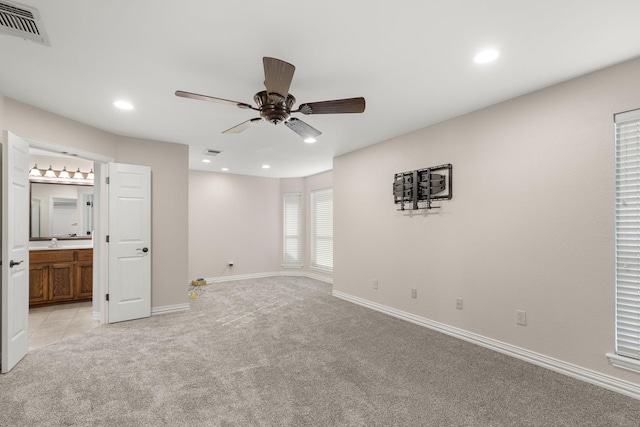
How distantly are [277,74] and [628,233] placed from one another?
2836mm

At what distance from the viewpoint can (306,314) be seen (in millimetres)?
4422

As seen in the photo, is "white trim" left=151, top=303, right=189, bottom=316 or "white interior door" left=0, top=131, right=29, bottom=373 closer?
"white interior door" left=0, top=131, right=29, bottom=373

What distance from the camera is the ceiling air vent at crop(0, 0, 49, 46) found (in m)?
1.74

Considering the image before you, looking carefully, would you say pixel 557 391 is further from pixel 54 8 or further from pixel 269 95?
pixel 54 8

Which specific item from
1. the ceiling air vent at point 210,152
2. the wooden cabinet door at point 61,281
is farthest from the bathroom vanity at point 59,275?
the ceiling air vent at point 210,152

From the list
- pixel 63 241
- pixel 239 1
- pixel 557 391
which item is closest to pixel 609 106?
pixel 557 391

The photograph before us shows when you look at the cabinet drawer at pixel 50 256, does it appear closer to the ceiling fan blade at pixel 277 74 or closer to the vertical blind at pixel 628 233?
the ceiling fan blade at pixel 277 74

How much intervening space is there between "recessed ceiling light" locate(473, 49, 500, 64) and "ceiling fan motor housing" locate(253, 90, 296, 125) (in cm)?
142

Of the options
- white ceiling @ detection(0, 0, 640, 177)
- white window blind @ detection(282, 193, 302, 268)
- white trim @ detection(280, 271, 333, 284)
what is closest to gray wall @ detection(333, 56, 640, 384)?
white ceiling @ detection(0, 0, 640, 177)

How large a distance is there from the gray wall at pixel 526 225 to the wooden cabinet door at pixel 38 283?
5.31 m

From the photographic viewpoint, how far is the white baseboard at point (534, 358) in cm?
235

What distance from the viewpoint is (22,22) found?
187 cm

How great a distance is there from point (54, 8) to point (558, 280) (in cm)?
410

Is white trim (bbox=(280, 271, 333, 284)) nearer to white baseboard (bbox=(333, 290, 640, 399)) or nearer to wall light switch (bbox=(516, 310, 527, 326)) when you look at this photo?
white baseboard (bbox=(333, 290, 640, 399))
